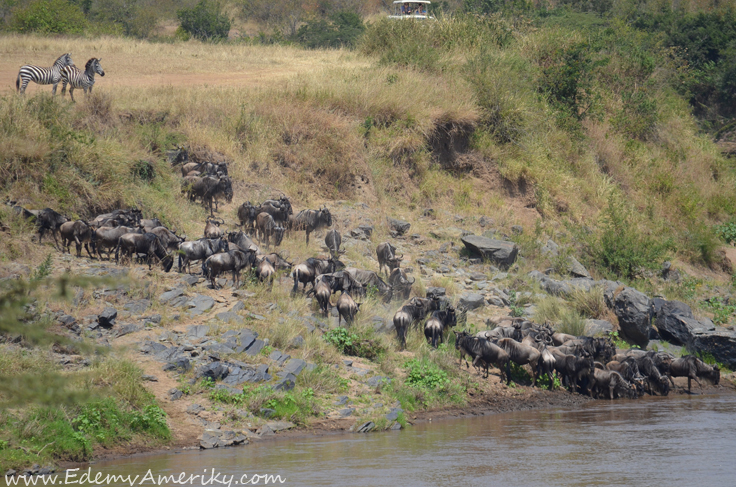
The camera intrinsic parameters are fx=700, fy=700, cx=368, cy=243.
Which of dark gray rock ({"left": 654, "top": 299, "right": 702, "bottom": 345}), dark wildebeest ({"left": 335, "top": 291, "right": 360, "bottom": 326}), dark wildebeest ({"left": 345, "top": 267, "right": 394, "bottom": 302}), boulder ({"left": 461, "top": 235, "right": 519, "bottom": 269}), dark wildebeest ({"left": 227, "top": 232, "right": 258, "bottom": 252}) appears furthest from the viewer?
boulder ({"left": 461, "top": 235, "right": 519, "bottom": 269})

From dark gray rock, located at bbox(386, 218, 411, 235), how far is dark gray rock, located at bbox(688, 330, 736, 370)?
7268mm

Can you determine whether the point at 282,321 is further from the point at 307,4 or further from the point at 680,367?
the point at 307,4

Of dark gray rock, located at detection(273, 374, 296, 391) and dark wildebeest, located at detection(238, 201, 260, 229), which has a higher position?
dark wildebeest, located at detection(238, 201, 260, 229)

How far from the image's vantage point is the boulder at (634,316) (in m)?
14.6

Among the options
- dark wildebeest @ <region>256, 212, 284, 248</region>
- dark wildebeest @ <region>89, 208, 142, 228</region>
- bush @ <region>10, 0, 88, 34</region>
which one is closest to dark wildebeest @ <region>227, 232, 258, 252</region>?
dark wildebeest @ <region>256, 212, 284, 248</region>

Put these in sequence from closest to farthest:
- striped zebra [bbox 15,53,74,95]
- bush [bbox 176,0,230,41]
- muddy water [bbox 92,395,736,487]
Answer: muddy water [bbox 92,395,736,487], striped zebra [bbox 15,53,74,95], bush [bbox 176,0,230,41]

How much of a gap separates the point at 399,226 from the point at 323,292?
19.3ft

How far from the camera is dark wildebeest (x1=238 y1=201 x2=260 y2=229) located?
1602 centimetres

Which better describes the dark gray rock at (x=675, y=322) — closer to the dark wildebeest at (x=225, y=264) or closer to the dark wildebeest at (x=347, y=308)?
the dark wildebeest at (x=347, y=308)

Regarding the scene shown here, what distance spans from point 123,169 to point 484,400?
374 inches

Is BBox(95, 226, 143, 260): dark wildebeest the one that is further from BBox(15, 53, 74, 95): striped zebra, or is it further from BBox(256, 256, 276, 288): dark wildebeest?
BBox(15, 53, 74, 95): striped zebra

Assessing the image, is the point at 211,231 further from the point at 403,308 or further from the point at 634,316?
the point at 634,316

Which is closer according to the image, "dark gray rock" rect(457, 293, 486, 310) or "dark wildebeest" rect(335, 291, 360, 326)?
"dark wildebeest" rect(335, 291, 360, 326)

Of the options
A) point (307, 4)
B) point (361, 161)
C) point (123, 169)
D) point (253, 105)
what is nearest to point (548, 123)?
point (361, 161)
